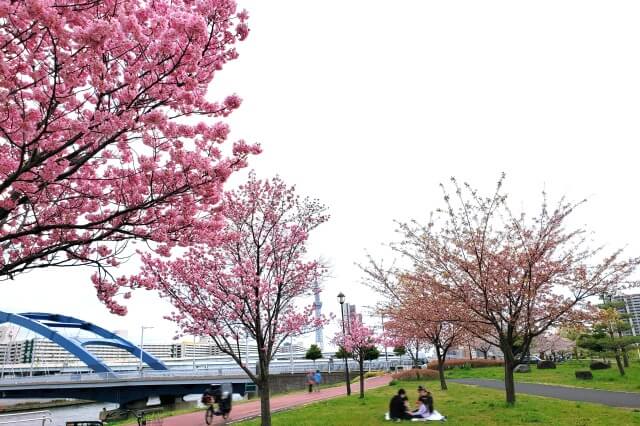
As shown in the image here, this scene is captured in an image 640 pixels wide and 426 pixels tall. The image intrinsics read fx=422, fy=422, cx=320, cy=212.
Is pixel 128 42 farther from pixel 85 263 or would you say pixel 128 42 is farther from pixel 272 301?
pixel 272 301

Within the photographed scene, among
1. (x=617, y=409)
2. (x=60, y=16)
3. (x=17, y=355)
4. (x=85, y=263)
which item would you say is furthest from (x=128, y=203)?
(x=17, y=355)

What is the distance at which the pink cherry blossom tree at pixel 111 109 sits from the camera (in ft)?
14.5

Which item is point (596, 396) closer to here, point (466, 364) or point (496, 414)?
point (496, 414)

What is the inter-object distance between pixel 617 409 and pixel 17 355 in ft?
532

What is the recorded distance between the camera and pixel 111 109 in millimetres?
5207

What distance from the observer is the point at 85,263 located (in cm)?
647

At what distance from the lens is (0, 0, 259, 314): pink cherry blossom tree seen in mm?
4426

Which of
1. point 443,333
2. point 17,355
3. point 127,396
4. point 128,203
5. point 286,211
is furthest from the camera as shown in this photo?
point 17,355

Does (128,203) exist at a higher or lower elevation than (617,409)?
higher

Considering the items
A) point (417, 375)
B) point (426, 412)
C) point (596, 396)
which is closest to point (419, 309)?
point (426, 412)

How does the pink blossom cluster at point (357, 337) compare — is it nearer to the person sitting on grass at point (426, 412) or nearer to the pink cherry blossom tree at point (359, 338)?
the pink cherry blossom tree at point (359, 338)

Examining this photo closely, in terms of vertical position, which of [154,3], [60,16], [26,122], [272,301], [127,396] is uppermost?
[154,3]

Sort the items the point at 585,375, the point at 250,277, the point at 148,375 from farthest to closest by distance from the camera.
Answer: the point at 148,375 → the point at 585,375 → the point at 250,277

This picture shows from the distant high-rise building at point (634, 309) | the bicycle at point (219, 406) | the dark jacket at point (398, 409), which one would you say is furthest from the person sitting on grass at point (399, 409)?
the distant high-rise building at point (634, 309)
